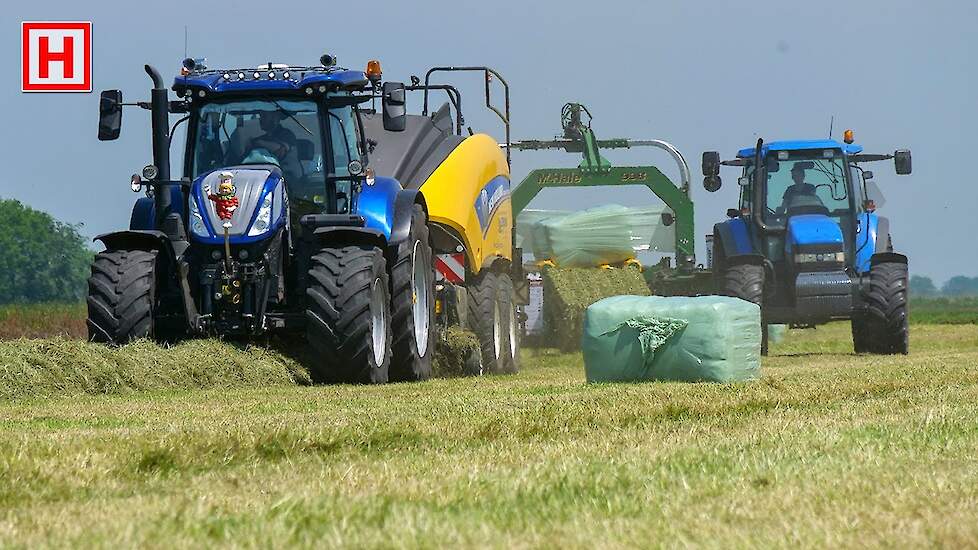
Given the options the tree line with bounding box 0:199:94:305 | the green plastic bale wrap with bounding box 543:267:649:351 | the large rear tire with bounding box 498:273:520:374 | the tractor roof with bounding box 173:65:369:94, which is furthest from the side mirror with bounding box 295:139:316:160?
the tree line with bounding box 0:199:94:305

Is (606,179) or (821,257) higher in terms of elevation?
(606,179)

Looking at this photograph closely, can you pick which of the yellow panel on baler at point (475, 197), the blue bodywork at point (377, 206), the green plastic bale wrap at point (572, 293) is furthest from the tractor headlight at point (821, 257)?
the blue bodywork at point (377, 206)

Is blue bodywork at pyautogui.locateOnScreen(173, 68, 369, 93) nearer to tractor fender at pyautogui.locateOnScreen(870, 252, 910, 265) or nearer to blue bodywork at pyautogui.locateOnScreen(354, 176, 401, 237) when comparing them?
blue bodywork at pyautogui.locateOnScreen(354, 176, 401, 237)

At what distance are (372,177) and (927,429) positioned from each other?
6895 millimetres

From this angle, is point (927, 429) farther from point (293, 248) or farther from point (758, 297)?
point (758, 297)

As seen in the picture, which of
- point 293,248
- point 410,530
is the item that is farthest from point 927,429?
point 293,248

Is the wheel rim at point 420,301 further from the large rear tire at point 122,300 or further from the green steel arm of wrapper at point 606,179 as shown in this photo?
the green steel arm of wrapper at point 606,179

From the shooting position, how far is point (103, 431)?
24.5 feet

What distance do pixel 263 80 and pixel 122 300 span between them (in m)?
2.35

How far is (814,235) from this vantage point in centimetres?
2000

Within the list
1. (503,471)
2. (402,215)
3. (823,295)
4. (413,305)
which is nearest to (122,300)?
(402,215)

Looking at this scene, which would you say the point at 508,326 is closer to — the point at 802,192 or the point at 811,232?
the point at 811,232

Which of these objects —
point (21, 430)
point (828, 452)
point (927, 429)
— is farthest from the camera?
point (21, 430)

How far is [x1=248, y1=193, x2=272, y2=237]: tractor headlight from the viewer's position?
12320 mm
